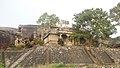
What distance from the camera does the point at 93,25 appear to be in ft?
135

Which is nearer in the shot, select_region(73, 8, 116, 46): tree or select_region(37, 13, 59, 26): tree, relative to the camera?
select_region(73, 8, 116, 46): tree

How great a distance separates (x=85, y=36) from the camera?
1614 inches

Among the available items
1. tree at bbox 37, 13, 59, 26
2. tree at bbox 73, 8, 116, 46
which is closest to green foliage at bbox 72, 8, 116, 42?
tree at bbox 73, 8, 116, 46

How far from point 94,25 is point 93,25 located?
0.15 m

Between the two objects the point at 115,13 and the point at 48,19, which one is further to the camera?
the point at 48,19

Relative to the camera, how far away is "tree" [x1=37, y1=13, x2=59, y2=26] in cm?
5116

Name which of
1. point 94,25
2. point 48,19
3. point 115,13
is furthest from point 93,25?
point 48,19

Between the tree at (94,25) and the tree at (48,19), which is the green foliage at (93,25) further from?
the tree at (48,19)

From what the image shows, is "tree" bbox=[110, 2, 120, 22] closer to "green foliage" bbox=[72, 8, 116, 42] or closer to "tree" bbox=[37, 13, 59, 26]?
"green foliage" bbox=[72, 8, 116, 42]

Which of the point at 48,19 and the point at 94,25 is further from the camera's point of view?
the point at 48,19

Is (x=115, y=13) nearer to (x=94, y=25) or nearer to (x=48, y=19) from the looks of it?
(x=94, y=25)

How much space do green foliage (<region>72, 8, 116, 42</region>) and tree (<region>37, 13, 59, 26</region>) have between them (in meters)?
9.36

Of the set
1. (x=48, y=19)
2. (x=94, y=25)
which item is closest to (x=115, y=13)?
(x=94, y=25)

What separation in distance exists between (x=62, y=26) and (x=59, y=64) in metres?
29.8
